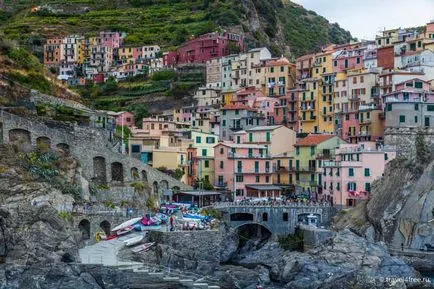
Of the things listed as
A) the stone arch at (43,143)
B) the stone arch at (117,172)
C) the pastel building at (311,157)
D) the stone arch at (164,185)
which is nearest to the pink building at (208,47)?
the pastel building at (311,157)

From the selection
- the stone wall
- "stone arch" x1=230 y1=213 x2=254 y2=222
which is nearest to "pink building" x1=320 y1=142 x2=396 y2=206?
the stone wall

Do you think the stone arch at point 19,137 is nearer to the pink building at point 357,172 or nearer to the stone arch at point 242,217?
the stone arch at point 242,217

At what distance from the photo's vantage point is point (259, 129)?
82.3 m

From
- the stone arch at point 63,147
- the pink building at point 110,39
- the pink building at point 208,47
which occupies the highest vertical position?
the pink building at point 110,39

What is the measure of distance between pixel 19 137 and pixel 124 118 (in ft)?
89.4

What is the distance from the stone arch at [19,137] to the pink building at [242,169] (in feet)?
64.8

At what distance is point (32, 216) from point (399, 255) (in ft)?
75.9

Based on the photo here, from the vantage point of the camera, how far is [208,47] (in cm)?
10994

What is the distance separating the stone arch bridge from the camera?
209ft

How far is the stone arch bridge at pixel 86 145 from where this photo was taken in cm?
6369

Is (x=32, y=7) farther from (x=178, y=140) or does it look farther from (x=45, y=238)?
(x=45, y=238)

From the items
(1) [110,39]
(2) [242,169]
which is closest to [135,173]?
(2) [242,169]

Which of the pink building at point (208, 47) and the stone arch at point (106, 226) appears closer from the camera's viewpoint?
the stone arch at point (106, 226)

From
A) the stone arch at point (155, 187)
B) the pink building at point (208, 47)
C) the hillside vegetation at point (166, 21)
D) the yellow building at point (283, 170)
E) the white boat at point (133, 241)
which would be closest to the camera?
the white boat at point (133, 241)
